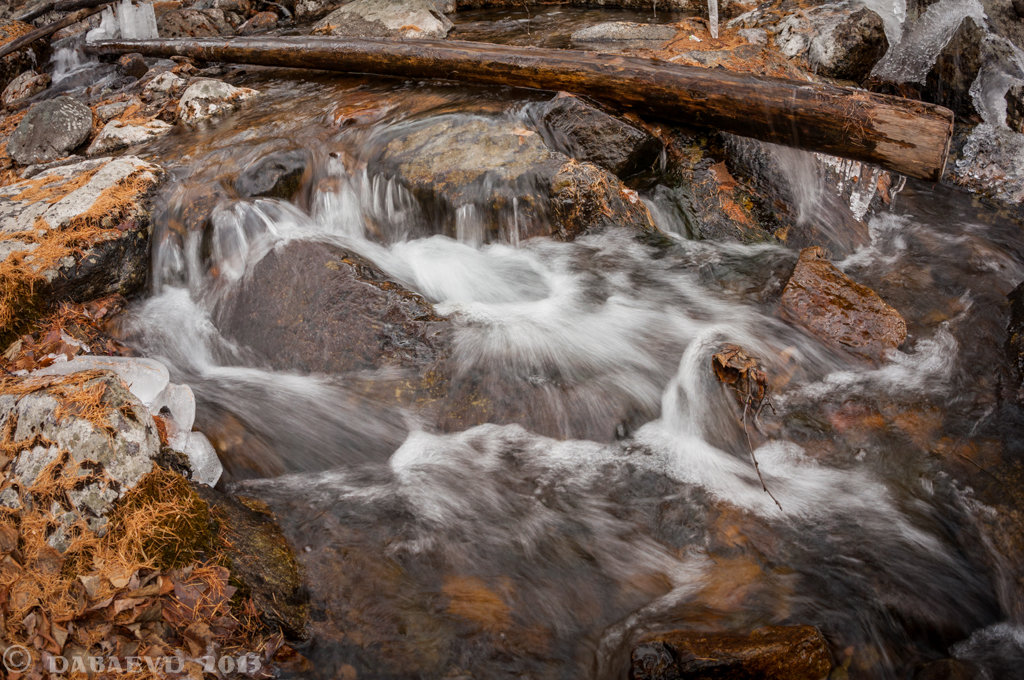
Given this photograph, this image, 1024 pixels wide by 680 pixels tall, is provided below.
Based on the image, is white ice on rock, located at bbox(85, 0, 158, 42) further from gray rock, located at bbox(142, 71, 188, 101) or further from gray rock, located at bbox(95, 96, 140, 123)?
gray rock, located at bbox(95, 96, 140, 123)

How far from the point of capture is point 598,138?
18.3ft

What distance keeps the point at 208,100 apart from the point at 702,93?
5891 mm

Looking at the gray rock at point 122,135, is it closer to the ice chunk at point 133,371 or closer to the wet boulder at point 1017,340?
the ice chunk at point 133,371

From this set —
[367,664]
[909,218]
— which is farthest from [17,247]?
[909,218]

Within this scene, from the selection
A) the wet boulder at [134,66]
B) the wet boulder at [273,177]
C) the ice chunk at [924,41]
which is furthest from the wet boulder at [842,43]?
the wet boulder at [134,66]

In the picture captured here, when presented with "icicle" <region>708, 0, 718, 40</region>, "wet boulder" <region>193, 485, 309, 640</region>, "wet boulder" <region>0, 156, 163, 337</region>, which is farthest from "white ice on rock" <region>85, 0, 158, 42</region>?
"wet boulder" <region>193, 485, 309, 640</region>

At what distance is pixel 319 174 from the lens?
5.93 meters

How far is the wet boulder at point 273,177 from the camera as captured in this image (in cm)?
575

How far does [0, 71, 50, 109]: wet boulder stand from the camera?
893 centimetres

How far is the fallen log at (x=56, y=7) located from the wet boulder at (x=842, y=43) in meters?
10.5

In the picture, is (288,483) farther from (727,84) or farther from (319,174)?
(727,84)

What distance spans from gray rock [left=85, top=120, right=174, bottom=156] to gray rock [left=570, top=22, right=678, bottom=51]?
5.25 meters

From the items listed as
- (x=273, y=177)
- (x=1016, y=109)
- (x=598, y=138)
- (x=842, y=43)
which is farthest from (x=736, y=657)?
(x=842, y=43)

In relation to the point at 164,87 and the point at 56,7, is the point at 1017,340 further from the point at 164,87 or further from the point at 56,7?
the point at 56,7
